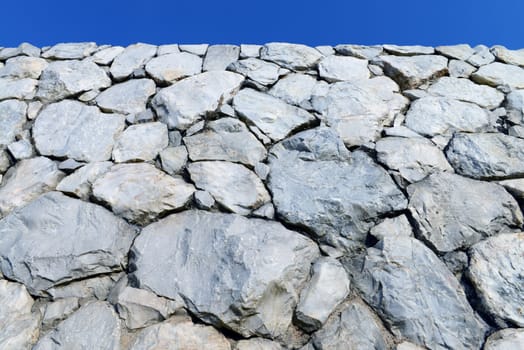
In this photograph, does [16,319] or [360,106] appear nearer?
[16,319]

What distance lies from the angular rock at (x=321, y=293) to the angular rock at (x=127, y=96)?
1.83 metres

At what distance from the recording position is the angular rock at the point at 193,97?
8.39 ft

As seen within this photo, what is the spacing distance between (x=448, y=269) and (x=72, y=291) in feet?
6.71

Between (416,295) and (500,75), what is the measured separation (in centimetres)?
232

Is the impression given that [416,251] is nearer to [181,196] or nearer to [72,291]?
[181,196]

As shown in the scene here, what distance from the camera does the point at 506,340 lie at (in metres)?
1.65

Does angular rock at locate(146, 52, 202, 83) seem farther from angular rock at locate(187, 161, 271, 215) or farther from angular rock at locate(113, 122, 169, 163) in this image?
angular rock at locate(187, 161, 271, 215)

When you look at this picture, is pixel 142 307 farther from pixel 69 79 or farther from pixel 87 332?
pixel 69 79

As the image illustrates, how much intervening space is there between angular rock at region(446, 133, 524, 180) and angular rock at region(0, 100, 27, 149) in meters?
3.16

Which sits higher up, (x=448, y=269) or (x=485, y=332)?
(x=448, y=269)

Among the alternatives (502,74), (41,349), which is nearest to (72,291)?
(41,349)

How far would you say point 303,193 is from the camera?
6.97 feet

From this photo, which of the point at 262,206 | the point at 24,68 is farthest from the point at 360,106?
the point at 24,68

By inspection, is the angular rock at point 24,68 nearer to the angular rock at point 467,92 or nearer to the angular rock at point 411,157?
the angular rock at point 411,157
